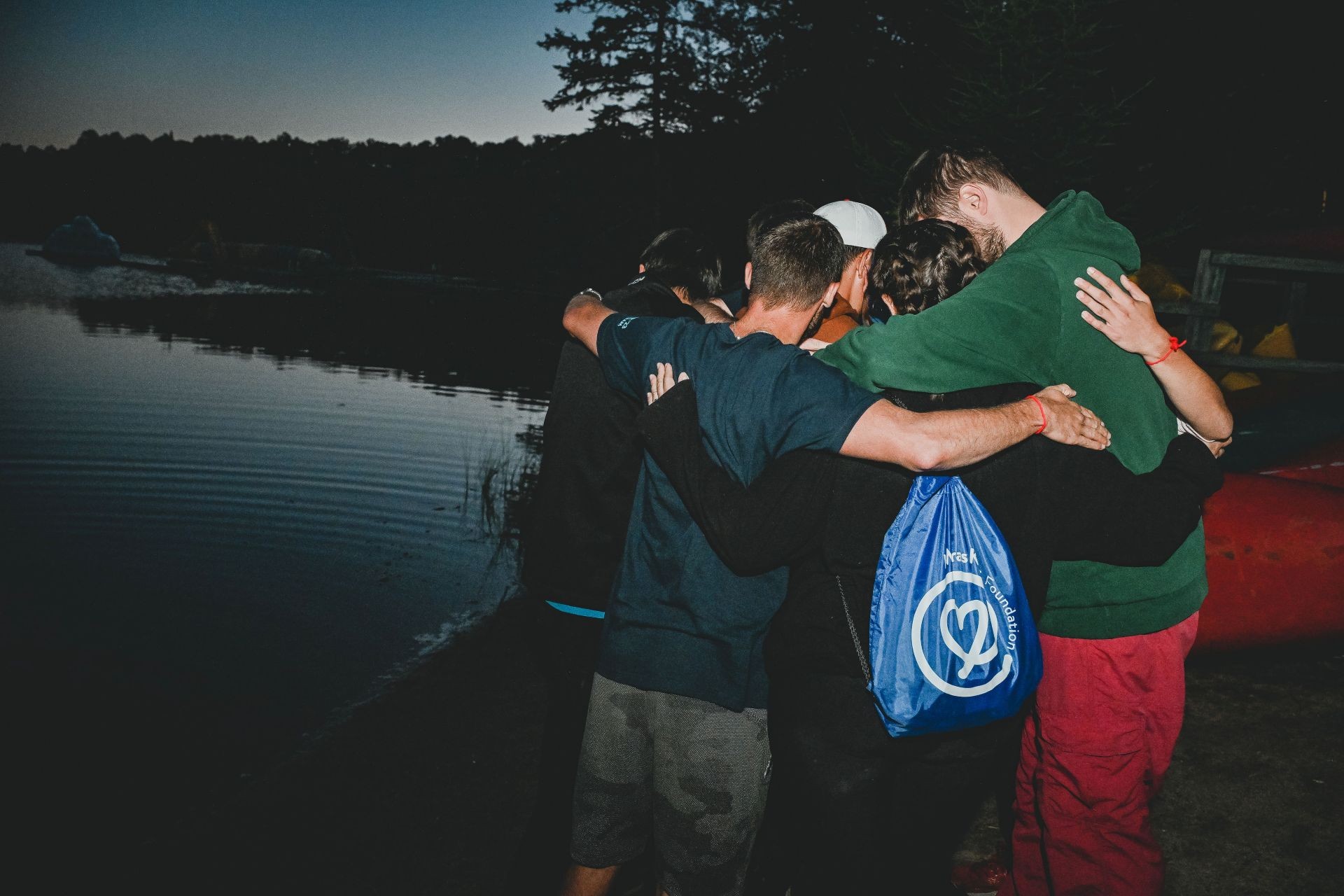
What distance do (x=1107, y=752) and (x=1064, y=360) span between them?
1033 mm

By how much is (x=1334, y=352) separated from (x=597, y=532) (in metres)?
11.1

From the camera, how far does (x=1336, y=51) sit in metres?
14.0

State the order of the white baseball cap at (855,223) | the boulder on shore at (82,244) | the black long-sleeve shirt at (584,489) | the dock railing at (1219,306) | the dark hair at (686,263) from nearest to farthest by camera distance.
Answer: the black long-sleeve shirt at (584,489)
the dark hair at (686,263)
the white baseball cap at (855,223)
the dock railing at (1219,306)
the boulder on shore at (82,244)

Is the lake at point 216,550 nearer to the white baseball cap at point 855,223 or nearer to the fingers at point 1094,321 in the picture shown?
the white baseball cap at point 855,223

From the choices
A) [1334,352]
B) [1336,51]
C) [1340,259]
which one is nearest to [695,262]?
[1340,259]

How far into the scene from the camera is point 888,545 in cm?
187

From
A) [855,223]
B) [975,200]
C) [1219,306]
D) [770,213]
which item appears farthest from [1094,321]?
[1219,306]

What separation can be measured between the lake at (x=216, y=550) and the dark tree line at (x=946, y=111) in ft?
21.9

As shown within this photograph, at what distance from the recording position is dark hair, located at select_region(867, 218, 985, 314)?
87.0 inches

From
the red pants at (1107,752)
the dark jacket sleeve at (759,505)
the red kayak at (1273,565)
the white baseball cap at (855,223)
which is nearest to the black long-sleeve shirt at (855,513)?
the dark jacket sleeve at (759,505)

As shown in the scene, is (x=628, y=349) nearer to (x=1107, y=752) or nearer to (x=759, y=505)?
(x=759, y=505)

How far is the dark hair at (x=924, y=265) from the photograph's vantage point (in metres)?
2.21

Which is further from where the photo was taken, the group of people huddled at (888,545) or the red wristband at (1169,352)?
the red wristband at (1169,352)

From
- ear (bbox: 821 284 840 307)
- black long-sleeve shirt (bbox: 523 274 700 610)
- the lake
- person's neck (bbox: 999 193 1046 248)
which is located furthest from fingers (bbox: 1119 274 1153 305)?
the lake
